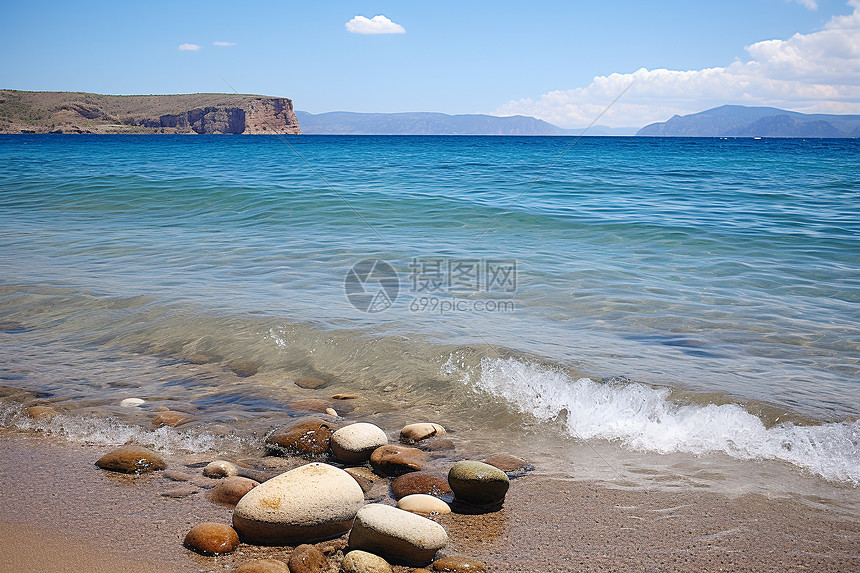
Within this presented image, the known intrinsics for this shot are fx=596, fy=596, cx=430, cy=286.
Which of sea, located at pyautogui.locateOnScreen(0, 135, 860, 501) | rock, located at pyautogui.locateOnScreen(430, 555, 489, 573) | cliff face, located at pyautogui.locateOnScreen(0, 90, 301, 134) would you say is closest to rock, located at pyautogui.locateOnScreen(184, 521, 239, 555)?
rock, located at pyautogui.locateOnScreen(430, 555, 489, 573)

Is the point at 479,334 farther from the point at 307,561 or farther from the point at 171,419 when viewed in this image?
the point at 307,561

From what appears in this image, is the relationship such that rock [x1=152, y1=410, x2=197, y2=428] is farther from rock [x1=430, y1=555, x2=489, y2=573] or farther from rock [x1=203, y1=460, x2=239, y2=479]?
rock [x1=430, y1=555, x2=489, y2=573]

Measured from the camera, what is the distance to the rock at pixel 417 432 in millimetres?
4113

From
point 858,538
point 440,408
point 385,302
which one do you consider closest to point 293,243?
point 385,302

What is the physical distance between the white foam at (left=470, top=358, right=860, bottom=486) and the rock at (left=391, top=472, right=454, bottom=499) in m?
1.32

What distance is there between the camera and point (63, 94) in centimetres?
11850

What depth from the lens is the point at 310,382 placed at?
5309 mm

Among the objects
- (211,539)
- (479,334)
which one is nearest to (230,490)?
(211,539)

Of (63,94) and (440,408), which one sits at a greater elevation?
(63,94)

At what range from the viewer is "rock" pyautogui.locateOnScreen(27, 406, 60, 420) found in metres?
4.27

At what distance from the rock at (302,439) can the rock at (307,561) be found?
3.57 feet

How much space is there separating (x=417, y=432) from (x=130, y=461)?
5.91ft

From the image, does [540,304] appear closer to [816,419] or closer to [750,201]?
[816,419]

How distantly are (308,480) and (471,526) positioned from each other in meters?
0.88
